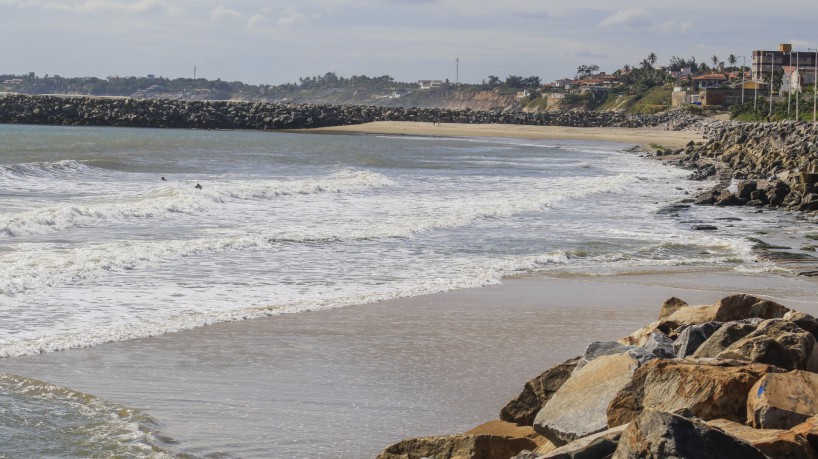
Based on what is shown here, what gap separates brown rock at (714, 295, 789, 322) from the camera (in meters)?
7.18

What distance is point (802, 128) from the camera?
40.1 meters

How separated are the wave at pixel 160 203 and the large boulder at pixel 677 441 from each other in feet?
40.3

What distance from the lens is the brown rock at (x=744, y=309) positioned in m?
7.18

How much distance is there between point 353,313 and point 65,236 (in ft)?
21.4

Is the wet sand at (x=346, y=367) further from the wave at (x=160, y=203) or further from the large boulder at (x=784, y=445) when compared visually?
the wave at (x=160, y=203)

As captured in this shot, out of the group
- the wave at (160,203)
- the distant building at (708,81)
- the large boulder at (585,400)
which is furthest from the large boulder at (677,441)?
the distant building at (708,81)

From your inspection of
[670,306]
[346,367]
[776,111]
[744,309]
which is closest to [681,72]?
[776,111]

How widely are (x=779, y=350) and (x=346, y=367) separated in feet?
10.2

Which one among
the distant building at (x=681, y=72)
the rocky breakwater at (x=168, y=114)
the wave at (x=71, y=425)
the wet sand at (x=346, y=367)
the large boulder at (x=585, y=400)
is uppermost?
the distant building at (x=681, y=72)

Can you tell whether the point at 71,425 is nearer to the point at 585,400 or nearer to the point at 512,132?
the point at 585,400

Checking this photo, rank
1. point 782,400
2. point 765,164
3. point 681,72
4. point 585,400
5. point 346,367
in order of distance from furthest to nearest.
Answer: point 681,72
point 765,164
point 346,367
point 585,400
point 782,400

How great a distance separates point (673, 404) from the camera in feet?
15.7

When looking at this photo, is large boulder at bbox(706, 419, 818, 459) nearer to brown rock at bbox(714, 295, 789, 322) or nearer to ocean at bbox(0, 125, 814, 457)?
ocean at bbox(0, 125, 814, 457)

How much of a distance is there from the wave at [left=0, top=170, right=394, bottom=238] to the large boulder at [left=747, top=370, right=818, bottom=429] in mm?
11989
